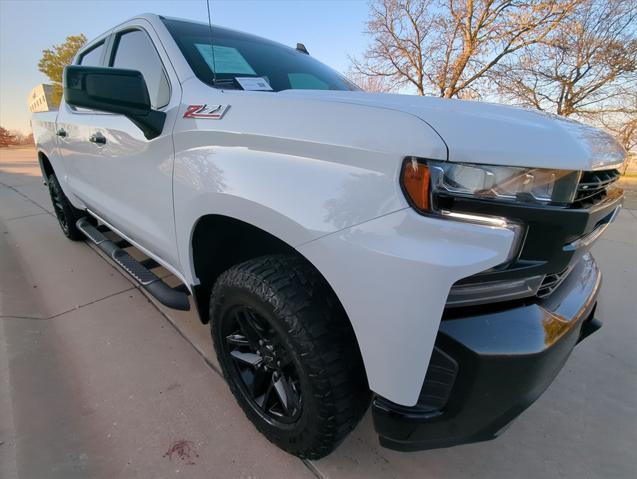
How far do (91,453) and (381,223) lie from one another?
1635mm

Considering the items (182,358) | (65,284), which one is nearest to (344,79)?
(182,358)

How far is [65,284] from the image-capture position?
3082mm

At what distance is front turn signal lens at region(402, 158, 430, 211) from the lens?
3.15 ft

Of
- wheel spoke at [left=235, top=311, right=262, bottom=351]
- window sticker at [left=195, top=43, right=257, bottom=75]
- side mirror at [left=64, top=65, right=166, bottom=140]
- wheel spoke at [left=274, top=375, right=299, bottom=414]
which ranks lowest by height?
wheel spoke at [left=274, top=375, right=299, bottom=414]

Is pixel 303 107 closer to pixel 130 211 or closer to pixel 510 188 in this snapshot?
pixel 510 188

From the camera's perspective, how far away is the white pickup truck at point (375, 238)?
959mm

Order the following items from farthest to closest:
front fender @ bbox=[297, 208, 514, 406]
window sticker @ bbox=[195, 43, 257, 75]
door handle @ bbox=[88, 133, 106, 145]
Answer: door handle @ bbox=[88, 133, 106, 145], window sticker @ bbox=[195, 43, 257, 75], front fender @ bbox=[297, 208, 514, 406]

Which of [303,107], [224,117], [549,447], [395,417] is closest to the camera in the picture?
[395,417]

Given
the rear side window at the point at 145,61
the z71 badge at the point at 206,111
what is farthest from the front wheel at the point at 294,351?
the rear side window at the point at 145,61

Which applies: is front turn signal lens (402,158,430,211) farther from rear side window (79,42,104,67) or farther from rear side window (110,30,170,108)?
rear side window (79,42,104,67)

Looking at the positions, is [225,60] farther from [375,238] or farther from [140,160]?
[375,238]

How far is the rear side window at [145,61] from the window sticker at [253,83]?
15.0 inches

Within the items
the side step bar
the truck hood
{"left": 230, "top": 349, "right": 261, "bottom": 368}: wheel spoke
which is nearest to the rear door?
the side step bar

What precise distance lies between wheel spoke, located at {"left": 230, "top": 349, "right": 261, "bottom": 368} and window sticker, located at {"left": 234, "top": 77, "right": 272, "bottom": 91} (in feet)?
4.03
